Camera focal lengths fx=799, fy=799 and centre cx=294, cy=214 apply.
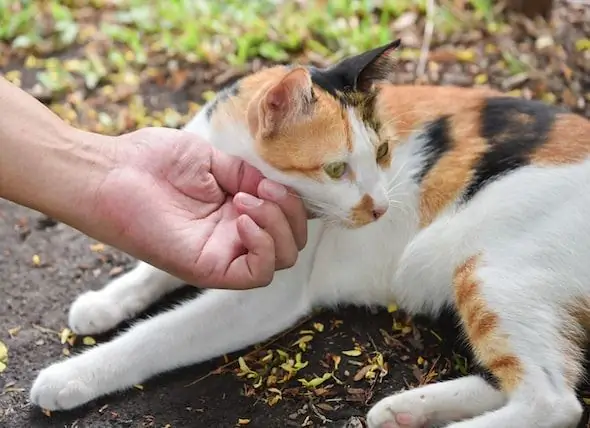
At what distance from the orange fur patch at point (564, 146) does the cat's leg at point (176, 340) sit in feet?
2.16

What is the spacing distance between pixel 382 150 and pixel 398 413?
1.96ft

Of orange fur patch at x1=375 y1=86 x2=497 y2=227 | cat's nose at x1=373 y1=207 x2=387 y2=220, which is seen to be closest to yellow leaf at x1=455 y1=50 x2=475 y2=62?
orange fur patch at x1=375 y1=86 x2=497 y2=227

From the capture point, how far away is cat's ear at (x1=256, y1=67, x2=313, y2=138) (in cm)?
164

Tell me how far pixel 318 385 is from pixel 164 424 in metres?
0.37

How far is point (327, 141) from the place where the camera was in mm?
1745

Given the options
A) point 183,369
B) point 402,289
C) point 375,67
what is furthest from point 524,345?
point 183,369

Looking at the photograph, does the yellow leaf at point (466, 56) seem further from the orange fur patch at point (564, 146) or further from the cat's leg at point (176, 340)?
the cat's leg at point (176, 340)

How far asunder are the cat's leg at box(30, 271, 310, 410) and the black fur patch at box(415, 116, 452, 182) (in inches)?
16.7

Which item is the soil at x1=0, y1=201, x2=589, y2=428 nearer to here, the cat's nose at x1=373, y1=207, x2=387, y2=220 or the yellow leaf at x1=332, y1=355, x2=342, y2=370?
the yellow leaf at x1=332, y1=355, x2=342, y2=370

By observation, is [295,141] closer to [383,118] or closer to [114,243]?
[383,118]

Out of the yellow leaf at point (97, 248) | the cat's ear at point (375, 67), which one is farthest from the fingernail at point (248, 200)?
the yellow leaf at point (97, 248)

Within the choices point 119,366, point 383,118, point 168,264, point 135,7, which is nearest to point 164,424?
point 119,366

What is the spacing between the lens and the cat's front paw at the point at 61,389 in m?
1.82

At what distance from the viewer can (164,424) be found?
1.80m
